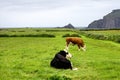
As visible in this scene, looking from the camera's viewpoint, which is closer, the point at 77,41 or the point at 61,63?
the point at 61,63

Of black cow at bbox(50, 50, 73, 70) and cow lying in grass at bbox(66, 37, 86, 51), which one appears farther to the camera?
cow lying in grass at bbox(66, 37, 86, 51)

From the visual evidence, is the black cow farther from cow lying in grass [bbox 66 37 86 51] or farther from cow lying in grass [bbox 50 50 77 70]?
cow lying in grass [bbox 66 37 86 51]

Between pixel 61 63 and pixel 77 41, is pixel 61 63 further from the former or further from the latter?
pixel 77 41

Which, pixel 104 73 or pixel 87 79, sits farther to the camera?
pixel 104 73

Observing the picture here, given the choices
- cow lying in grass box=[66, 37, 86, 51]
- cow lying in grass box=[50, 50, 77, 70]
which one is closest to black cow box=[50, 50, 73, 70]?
cow lying in grass box=[50, 50, 77, 70]

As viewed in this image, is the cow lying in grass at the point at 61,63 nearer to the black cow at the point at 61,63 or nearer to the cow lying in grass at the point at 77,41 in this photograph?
the black cow at the point at 61,63

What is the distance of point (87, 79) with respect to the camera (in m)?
15.7

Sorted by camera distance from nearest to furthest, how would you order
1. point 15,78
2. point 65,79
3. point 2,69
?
1. point 65,79
2. point 15,78
3. point 2,69

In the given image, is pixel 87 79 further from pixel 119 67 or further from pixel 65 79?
pixel 119 67

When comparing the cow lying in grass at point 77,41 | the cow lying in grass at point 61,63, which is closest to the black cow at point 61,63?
the cow lying in grass at point 61,63

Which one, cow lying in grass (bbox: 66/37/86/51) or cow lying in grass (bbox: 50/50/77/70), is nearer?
cow lying in grass (bbox: 50/50/77/70)

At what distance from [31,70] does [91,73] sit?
3938 mm

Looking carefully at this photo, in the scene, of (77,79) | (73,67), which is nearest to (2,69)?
(73,67)

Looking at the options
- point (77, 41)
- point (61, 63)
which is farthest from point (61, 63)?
point (77, 41)
